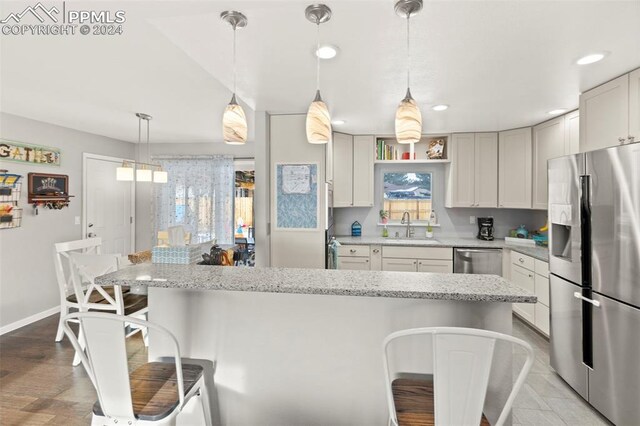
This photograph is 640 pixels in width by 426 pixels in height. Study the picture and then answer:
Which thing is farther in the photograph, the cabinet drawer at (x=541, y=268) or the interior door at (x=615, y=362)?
the cabinet drawer at (x=541, y=268)

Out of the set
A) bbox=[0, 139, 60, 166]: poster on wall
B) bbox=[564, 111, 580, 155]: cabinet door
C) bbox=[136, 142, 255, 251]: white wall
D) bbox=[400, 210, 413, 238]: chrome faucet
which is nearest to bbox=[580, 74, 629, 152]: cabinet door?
bbox=[564, 111, 580, 155]: cabinet door

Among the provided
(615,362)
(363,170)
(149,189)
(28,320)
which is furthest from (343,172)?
(28,320)

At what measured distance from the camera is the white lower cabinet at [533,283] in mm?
3248

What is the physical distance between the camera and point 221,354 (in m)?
1.66

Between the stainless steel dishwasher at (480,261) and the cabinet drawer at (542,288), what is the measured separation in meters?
0.61

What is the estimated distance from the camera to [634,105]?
2242 millimetres

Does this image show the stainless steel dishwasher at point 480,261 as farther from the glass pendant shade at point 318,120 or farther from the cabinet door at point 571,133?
the glass pendant shade at point 318,120

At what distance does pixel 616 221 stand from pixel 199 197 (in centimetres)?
519

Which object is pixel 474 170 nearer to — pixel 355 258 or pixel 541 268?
pixel 541 268

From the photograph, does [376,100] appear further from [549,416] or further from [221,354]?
[549,416]

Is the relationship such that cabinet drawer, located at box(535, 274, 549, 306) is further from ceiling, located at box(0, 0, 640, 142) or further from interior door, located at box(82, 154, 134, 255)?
interior door, located at box(82, 154, 134, 255)

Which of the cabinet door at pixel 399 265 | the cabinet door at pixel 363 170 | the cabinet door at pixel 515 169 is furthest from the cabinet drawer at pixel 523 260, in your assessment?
the cabinet door at pixel 363 170

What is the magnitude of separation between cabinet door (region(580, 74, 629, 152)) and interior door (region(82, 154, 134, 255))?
5849mm

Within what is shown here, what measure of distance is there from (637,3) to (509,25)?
537 millimetres
